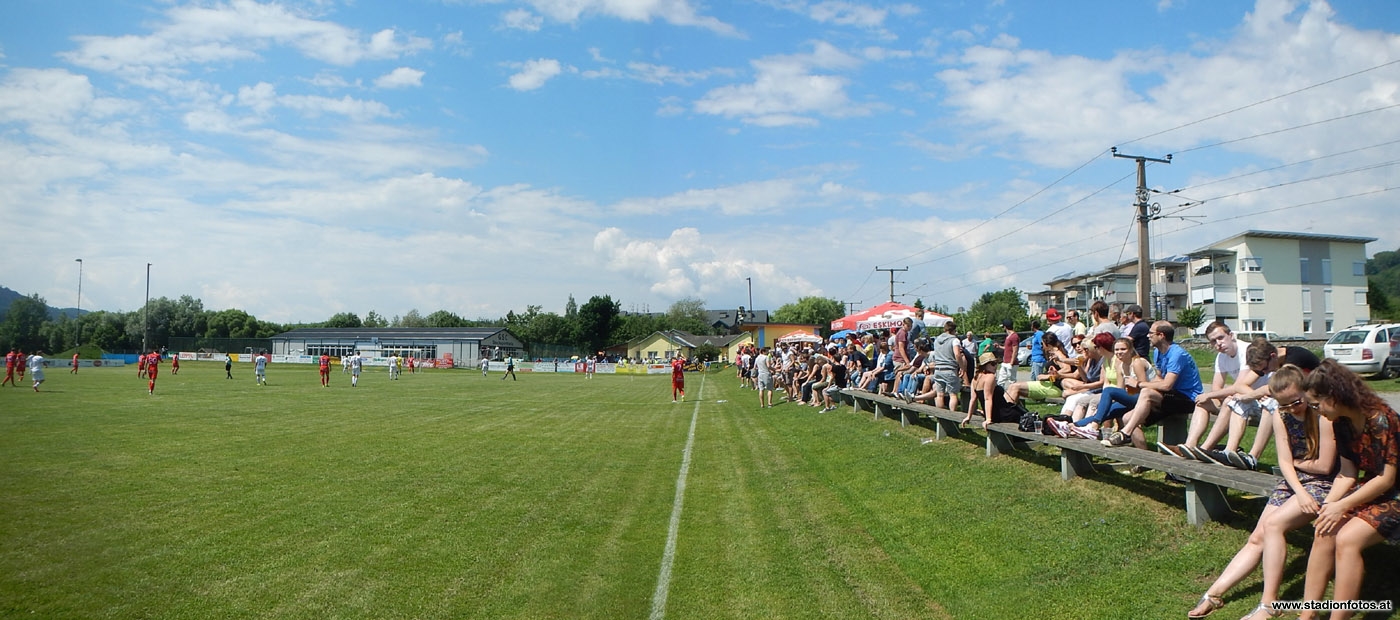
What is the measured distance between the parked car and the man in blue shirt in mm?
18749

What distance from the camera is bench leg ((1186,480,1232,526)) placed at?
21.2ft

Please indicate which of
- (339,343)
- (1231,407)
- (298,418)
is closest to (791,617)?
(1231,407)

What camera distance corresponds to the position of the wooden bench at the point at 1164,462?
6.04m

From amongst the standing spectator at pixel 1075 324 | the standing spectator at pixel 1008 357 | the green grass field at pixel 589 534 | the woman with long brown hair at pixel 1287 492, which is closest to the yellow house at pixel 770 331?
the standing spectator at pixel 1008 357

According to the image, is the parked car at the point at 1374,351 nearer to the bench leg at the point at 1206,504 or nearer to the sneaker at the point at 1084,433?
the sneaker at the point at 1084,433

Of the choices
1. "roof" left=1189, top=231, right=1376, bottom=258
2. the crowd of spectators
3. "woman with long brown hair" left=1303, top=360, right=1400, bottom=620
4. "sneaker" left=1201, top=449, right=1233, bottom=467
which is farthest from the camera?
"roof" left=1189, top=231, right=1376, bottom=258

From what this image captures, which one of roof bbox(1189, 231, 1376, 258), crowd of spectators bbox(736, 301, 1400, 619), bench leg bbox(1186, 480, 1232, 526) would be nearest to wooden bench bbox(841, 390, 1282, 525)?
bench leg bbox(1186, 480, 1232, 526)

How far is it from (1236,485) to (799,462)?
8344 millimetres

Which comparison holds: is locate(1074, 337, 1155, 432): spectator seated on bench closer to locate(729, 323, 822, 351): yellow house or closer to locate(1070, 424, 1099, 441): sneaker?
locate(1070, 424, 1099, 441): sneaker

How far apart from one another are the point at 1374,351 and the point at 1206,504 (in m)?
21.3

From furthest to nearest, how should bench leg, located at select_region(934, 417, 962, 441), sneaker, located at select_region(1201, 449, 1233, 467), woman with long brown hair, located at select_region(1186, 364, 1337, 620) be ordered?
bench leg, located at select_region(934, 417, 962, 441), sneaker, located at select_region(1201, 449, 1233, 467), woman with long brown hair, located at select_region(1186, 364, 1337, 620)

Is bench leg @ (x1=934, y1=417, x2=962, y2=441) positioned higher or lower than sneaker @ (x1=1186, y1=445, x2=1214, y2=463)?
lower

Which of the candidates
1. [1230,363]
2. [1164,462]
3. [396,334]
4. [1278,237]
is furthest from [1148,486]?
[396,334]

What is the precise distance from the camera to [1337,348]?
2267 cm
